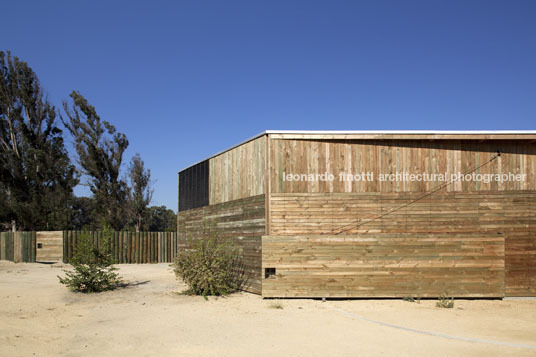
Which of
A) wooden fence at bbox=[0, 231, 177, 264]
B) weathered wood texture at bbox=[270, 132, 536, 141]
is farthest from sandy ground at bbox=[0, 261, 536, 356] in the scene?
wooden fence at bbox=[0, 231, 177, 264]

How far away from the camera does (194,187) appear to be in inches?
755

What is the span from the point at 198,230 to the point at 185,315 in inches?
325

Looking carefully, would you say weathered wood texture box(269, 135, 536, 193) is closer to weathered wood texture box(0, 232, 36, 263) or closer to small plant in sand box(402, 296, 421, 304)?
small plant in sand box(402, 296, 421, 304)

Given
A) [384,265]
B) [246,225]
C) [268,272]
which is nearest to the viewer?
[384,265]

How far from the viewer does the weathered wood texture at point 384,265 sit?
12.7 m

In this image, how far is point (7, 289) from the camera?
1441 cm

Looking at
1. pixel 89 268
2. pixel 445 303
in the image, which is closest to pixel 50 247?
pixel 89 268

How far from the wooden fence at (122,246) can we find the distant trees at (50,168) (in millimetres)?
6403

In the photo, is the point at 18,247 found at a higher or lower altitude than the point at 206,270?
lower

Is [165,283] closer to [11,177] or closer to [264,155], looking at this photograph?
[264,155]

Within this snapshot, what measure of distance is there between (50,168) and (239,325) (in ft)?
99.9

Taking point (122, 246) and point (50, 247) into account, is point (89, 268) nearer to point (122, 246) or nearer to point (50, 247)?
point (122, 246)

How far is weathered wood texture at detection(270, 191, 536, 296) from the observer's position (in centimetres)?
1320

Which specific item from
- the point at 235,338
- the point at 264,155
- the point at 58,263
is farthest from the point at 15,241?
the point at 235,338
